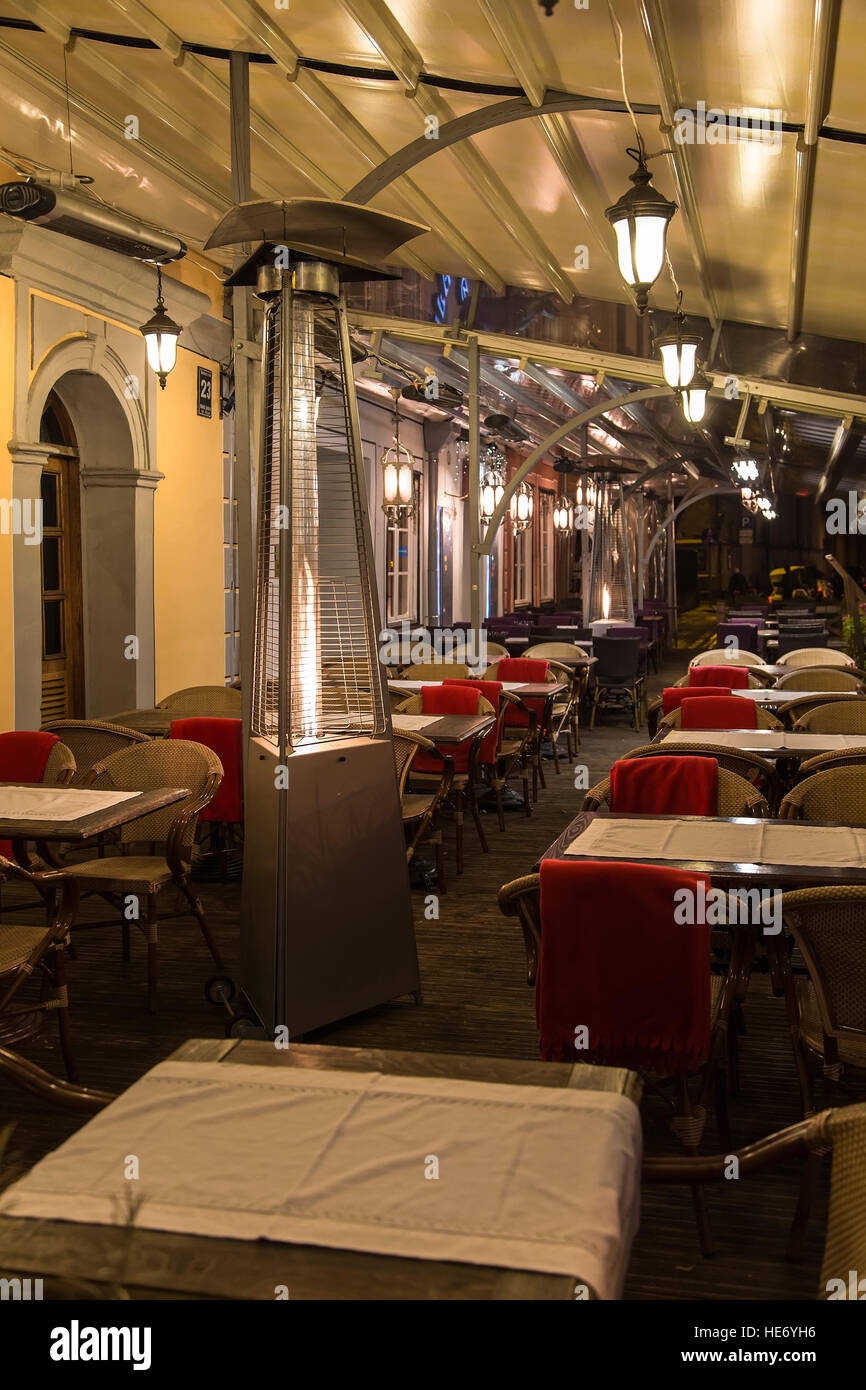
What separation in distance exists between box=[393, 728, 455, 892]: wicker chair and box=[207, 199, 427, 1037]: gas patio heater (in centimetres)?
83

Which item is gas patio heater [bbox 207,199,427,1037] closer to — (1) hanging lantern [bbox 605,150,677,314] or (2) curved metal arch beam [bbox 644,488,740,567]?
(1) hanging lantern [bbox 605,150,677,314]

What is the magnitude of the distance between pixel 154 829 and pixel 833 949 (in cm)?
266

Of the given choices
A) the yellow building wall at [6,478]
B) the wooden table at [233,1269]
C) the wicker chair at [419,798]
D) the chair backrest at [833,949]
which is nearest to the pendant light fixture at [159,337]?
the yellow building wall at [6,478]

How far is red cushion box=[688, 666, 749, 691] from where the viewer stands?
6867 mm

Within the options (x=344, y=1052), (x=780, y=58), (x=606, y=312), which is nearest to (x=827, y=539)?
(x=606, y=312)

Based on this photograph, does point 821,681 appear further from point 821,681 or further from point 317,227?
point 317,227

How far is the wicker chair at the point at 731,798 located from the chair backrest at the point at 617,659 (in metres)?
7.77

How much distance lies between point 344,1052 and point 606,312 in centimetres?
695

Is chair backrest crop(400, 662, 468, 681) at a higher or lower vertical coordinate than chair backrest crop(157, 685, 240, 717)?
higher

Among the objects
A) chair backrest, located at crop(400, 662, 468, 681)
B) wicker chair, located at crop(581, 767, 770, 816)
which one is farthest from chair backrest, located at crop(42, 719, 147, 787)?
chair backrest, located at crop(400, 662, 468, 681)

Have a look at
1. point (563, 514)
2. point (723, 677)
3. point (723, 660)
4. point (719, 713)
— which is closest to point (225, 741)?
point (719, 713)

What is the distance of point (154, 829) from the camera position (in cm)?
438

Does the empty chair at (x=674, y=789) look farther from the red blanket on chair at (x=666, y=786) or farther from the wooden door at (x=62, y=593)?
the wooden door at (x=62, y=593)
